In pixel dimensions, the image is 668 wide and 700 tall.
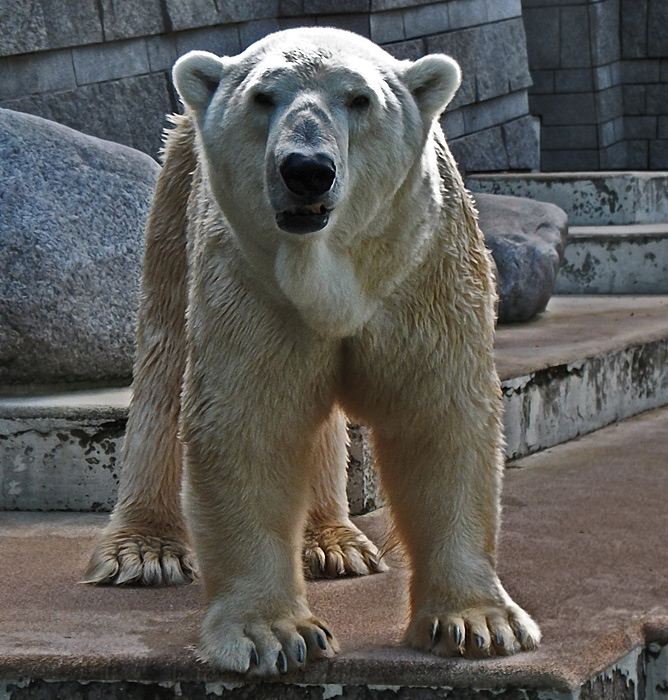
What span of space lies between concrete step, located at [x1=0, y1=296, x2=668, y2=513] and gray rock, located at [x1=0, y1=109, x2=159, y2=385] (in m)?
0.14

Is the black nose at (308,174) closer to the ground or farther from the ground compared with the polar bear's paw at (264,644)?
farther from the ground

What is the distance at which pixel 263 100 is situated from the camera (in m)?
2.30

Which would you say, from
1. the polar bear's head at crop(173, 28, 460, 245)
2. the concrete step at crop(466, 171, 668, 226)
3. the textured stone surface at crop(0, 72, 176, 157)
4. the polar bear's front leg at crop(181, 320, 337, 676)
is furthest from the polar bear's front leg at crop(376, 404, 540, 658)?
the concrete step at crop(466, 171, 668, 226)

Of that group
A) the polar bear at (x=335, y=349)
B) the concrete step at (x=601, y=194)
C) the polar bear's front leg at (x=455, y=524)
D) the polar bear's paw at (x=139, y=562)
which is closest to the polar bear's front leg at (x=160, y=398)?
the polar bear's paw at (x=139, y=562)

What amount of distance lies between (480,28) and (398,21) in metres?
1.02

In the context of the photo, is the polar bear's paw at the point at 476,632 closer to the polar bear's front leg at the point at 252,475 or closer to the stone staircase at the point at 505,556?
the stone staircase at the point at 505,556

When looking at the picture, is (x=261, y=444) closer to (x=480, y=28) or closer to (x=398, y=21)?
(x=398, y=21)

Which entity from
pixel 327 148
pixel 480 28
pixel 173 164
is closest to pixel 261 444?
pixel 327 148

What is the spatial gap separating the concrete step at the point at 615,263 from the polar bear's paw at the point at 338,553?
409cm

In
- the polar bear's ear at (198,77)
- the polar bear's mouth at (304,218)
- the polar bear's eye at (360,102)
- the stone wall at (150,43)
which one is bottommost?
the polar bear's mouth at (304,218)

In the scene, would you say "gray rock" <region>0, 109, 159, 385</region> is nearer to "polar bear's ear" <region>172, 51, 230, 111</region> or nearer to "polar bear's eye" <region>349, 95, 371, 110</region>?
"polar bear's ear" <region>172, 51, 230, 111</region>

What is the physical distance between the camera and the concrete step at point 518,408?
151 inches

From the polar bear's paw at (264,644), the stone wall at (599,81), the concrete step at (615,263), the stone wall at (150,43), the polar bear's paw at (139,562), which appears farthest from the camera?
the stone wall at (599,81)

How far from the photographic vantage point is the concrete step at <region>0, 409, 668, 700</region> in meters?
2.42
